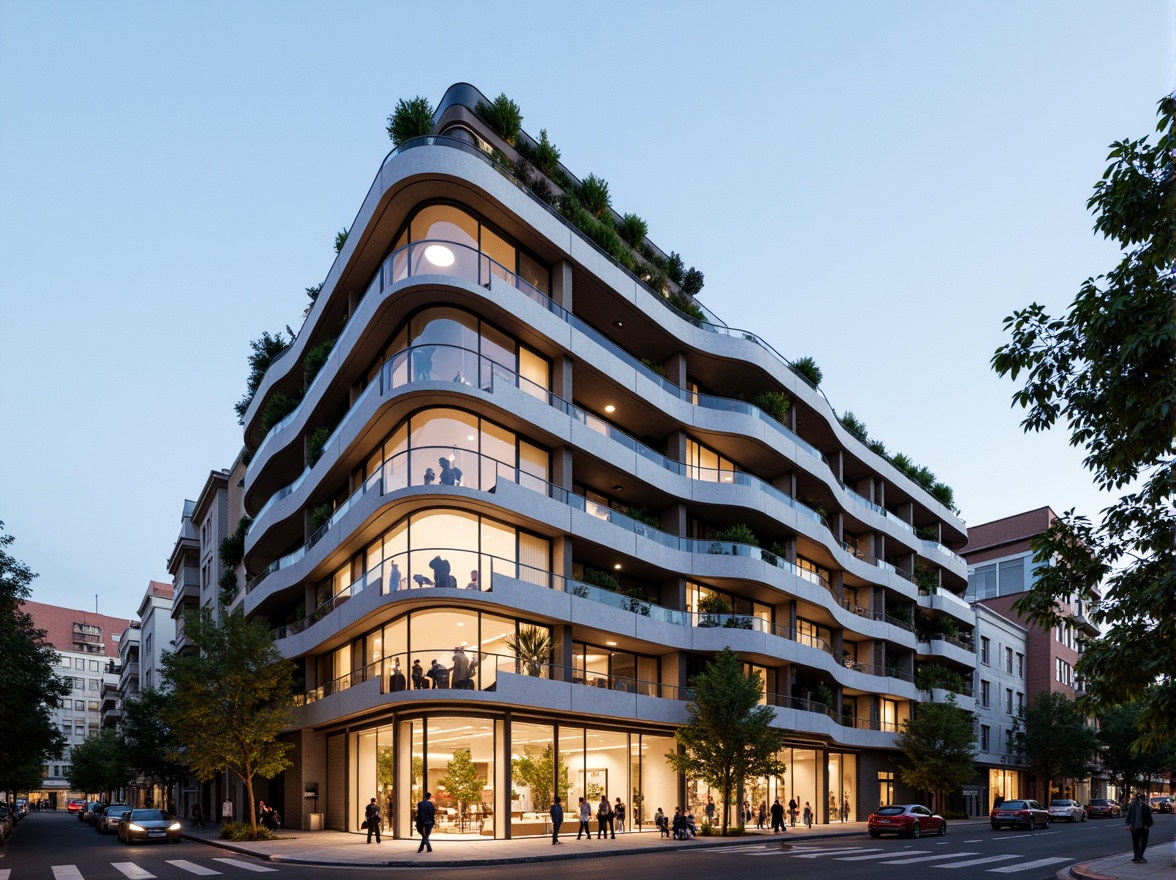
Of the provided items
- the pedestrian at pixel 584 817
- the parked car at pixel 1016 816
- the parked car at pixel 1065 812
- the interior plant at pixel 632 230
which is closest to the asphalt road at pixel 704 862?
the pedestrian at pixel 584 817

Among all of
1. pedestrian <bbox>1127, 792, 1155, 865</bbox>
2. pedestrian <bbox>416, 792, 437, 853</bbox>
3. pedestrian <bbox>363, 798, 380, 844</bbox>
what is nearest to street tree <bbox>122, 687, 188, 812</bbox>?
pedestrian <bbox>363, 798, 380, 844</bbox>

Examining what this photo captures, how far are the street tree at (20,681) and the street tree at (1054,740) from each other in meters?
64.8

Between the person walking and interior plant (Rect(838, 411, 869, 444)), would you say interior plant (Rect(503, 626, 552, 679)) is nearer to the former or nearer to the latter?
the person walking

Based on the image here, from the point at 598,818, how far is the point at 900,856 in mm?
10604

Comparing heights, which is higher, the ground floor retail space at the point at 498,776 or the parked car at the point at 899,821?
the ground floor retail space at the point at 498,776

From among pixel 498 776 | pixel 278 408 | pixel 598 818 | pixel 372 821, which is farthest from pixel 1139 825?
pixel 278 408

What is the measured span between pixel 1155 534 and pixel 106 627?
187 metres

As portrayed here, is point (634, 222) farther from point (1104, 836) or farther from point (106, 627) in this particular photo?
point (106, 627)

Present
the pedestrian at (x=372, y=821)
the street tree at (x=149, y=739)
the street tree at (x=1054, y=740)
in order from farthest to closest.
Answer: the street tree at (x=1054, y=740), the street tree at (x=149, y=739), the pedestrian at (x=372, y=821)

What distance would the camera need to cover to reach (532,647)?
108ft

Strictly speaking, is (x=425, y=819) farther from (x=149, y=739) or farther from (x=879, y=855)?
(x=149, y=739)

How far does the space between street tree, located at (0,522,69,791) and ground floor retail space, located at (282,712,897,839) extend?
11068 mm

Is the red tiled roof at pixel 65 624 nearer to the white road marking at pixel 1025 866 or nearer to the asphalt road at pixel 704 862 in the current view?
the asphalt road at pixel 704 862

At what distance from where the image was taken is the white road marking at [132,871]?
71.3 ft
